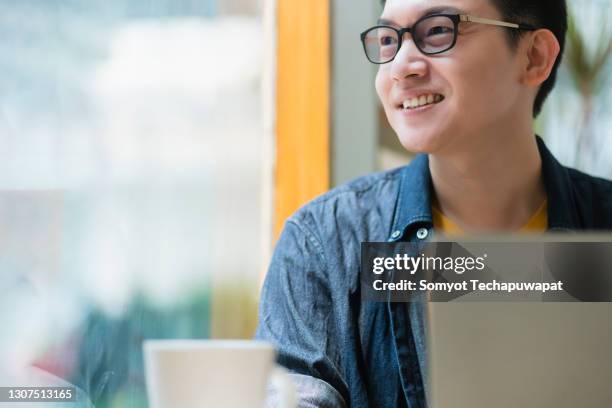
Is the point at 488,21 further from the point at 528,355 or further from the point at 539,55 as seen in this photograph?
the point at 528,355

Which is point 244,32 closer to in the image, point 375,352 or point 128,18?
point 128,18

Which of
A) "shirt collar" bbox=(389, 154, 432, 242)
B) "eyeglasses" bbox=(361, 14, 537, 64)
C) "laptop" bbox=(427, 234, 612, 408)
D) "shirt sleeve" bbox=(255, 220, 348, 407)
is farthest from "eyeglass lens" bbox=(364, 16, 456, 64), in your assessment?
"laptop" bbox=(427, 234, 612, 408)

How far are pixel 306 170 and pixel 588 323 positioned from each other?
1.12 meters

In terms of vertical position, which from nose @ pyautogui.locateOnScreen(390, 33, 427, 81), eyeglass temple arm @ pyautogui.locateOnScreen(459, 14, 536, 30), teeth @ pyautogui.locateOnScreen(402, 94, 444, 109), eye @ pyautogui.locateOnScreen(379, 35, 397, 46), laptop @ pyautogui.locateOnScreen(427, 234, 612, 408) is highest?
eyeglass temple arm @ pyautogui.locateOnScreen(459, 14, 536, 30)

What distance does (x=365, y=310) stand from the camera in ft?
4.82

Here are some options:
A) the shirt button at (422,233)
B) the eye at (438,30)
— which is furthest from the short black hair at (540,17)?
the shirt button at (422,233)

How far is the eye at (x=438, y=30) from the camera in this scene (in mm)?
1481

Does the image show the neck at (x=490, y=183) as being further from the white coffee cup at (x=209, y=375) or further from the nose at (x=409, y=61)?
the white coffee cup at (x=209, y=375)

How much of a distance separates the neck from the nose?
17 centimetres

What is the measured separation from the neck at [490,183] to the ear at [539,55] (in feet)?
0.39

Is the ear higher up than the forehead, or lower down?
lower down

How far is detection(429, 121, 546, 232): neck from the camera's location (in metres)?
1.56

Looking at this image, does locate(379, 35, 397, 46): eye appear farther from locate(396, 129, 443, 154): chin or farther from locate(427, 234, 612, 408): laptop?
locate(427, 234, 612, 408): laptop

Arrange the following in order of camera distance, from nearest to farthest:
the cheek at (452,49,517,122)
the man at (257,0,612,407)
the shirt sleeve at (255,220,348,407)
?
the shirt sleeve at (255,220,348,407)
the man at (257,0,612,407)
the cheek at (452,49,517,122)
